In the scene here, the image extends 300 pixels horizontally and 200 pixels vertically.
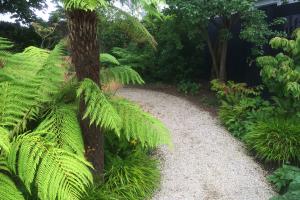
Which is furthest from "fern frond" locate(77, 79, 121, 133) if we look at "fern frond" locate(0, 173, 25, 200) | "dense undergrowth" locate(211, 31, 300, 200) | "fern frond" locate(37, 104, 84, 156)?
"dense undergrowth" locate(211, 31, 300, 200)

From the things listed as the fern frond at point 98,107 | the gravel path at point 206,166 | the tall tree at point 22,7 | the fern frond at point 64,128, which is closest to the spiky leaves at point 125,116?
the fern frond at point 98,107

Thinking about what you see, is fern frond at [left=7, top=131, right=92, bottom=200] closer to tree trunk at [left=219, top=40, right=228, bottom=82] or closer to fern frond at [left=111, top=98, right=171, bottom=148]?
fern frond at [left=111, top=98, right=171, bottom=148]

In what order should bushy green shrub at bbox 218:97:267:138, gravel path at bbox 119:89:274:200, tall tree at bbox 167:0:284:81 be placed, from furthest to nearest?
tall tree at bbox 167:0:284:81 → bushy green shrub at bbox 218:97:267:138 → gravel path at bbox 119:89:274:200

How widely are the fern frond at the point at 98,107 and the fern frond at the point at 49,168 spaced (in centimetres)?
45

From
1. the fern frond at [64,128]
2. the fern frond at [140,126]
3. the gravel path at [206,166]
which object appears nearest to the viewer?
the fern frond at [64,128]

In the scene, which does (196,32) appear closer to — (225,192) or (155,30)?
(155,30)

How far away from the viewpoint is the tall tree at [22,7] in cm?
1059

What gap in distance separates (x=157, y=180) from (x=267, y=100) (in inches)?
122

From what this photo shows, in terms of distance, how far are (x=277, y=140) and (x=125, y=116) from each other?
2.71 m

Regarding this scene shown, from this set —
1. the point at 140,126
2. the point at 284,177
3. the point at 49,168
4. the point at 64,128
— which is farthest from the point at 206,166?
the point at 49,168

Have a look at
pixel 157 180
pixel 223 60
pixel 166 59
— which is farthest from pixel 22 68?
pixel 166 59

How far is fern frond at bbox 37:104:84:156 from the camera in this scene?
9.64 ft

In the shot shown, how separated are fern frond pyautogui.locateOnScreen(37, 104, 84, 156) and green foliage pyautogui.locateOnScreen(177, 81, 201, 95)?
18.2ft

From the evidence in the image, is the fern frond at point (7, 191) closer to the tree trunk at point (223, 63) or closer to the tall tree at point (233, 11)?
the tall tree at point (233, 11)
